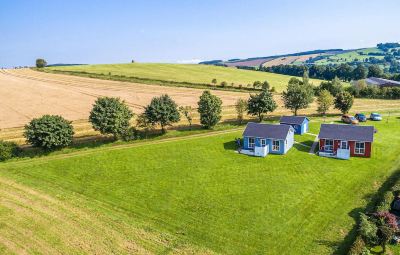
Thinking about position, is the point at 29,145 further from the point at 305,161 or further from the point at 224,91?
the point at 224,91

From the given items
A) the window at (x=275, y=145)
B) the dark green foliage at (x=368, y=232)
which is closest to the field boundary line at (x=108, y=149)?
the window at (x=275, y=145)

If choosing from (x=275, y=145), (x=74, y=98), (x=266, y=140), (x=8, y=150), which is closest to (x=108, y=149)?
(x=8, y=150)

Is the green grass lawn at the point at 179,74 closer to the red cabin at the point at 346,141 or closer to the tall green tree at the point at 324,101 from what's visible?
the tall green tree at the point at 324,101

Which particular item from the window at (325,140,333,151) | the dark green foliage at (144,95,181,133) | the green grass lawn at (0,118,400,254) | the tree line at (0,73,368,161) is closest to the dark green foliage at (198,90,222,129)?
the tree line at (0,73,368,161)

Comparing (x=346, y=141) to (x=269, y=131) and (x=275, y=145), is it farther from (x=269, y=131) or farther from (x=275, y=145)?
(x=269, y=131)

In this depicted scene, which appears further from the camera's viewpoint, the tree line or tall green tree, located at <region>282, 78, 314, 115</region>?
tall green tree, located at <region>282, 78, 314, 115</region>

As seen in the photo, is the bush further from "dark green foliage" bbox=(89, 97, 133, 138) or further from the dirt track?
the dirt track

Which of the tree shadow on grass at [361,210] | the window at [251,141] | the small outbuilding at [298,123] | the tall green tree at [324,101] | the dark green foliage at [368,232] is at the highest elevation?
the tall green tree at [324,101]
